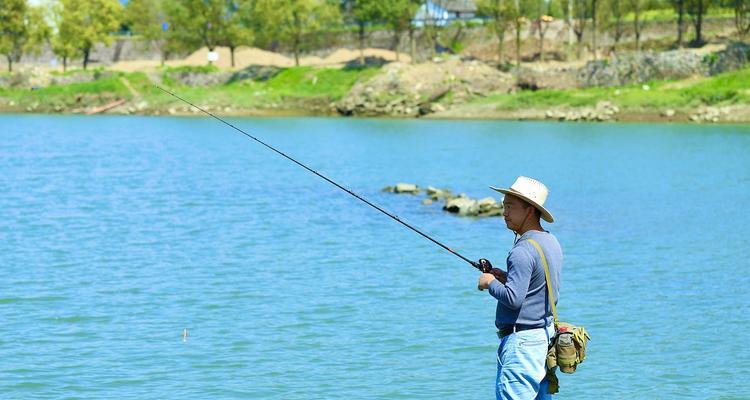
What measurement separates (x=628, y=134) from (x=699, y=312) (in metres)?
48.5

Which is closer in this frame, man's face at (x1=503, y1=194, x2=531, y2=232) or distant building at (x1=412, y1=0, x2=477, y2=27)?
man's face at (x1=503, y1=194, x2=531, y2=232)

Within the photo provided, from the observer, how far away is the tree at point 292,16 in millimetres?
107250

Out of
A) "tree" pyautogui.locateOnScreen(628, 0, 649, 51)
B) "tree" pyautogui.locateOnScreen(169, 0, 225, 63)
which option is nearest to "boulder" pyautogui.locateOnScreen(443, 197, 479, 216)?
"tree" pyautogui.locateOnScreen(628, 0, 649, 51)

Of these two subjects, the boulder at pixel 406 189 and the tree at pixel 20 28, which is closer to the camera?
the boulder at pixel 406 189

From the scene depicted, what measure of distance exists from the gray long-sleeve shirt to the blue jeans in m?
0.12

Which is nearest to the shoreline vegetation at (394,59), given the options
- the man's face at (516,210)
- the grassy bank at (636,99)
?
the grassy bank at (636,99)

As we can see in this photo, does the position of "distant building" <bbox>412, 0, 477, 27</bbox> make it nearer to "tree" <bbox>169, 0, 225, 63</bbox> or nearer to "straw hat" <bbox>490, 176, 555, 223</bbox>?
"tree" <bbox>169, 0, 225, 63</bbox>

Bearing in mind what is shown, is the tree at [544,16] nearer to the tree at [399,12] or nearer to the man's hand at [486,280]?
the tree at [399,12]

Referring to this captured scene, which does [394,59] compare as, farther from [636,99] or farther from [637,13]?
[636,99]

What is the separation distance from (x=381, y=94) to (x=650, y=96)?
68.0 ft

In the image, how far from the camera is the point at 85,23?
11981 centimetres

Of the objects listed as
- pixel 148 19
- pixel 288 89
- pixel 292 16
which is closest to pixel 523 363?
pixel 288 89

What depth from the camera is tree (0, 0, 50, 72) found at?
391 feet

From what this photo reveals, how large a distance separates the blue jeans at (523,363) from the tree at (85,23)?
11213 cm
